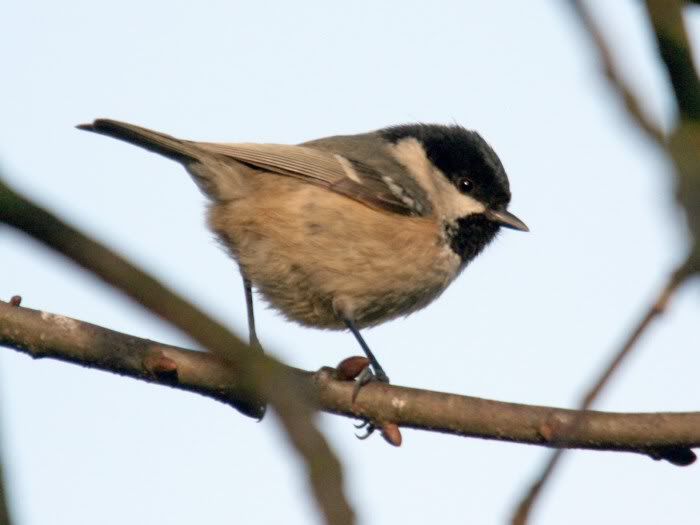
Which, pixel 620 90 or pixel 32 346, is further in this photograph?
pixel 32 346

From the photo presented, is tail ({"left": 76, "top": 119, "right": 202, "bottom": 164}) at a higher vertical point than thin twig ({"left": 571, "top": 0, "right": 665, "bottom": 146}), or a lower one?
lower

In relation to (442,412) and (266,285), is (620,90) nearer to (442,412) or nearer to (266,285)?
(442,412)

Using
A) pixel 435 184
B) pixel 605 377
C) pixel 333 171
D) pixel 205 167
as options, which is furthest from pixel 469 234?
pixel 605 377

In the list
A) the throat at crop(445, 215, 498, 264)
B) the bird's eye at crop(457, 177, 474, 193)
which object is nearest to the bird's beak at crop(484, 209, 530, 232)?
the throat at crop(445, 215, 498, 264)

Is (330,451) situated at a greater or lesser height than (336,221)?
greater

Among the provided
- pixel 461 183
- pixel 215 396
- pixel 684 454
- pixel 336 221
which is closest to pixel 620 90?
pixel 684 454

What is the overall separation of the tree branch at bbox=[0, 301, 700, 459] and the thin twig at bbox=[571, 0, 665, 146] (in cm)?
186

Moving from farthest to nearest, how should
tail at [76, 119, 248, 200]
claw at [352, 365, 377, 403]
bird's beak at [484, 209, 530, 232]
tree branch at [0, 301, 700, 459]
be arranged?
bird's beak at [484, 209, 530, 232]
tail at [76, 119, 248, 200]
claw at [352, 365, 377, 403]
tree branch at [0, 301, 700, 459]

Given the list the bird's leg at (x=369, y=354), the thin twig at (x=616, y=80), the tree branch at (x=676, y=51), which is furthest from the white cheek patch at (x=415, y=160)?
the thin twig at (x=616, y=80)

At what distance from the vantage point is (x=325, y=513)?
932 millimetres

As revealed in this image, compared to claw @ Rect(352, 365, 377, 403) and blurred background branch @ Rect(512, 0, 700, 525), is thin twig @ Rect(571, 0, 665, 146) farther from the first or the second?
claw @ Rect(352, 365, 377, 403)

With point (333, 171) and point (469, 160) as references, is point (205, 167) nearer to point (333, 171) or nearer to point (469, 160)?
point (333, 171)

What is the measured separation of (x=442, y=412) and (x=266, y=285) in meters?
1.97

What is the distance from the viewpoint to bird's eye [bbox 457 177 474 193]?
5629 millimetres
